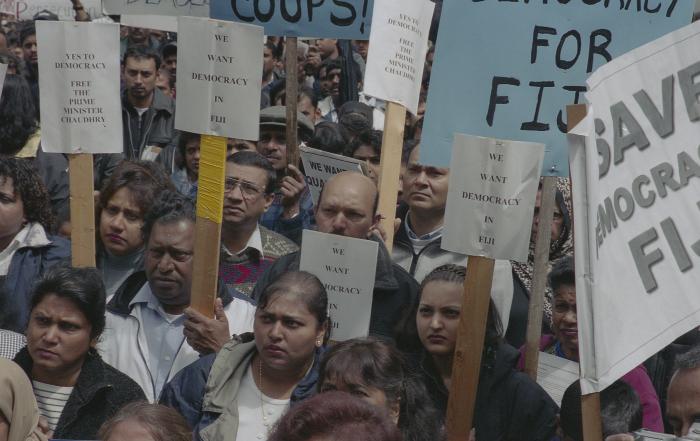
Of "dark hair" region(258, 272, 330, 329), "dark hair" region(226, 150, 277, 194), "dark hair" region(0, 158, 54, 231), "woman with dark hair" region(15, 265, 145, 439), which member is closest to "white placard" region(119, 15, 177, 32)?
"dark hair" region(226, 150, 277, 194)

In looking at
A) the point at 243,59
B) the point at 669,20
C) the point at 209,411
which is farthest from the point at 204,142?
the point at 669,20

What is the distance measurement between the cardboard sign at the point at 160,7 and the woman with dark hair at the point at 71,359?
206 cm

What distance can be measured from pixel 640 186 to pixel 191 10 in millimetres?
3261

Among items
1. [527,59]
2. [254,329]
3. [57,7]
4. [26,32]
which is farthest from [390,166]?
[57,7]

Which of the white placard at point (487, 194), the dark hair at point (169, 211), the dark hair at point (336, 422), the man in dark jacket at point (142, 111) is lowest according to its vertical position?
the man in dark jacket at point (142, 111)

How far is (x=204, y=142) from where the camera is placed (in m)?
4.88

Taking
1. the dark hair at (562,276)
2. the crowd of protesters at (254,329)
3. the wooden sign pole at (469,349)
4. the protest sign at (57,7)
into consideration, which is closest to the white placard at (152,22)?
the crowd of protesters at (254,329)

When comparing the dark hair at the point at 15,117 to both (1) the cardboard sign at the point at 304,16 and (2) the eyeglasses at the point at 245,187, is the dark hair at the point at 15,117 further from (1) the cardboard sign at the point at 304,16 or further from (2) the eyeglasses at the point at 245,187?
(2) the eyeglasses at the point at 245,187

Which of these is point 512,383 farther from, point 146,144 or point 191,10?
point 146,144

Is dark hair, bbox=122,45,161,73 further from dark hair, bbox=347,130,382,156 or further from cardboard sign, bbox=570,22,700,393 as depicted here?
cardboard sign, bbox=570,22,700,393

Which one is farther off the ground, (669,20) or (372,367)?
(669,20)

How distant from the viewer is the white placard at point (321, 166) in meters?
5.77

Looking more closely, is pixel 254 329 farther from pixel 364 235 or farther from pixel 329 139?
pixel 329 139

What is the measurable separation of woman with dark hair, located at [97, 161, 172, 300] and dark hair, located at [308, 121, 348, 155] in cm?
212
